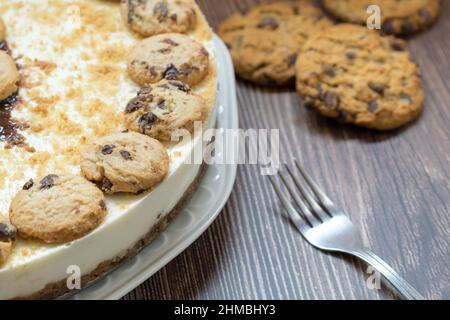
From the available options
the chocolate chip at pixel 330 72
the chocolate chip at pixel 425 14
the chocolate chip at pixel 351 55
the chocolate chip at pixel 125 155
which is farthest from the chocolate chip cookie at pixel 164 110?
the chocolate chip at pixel 425 14

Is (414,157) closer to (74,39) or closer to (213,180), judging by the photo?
(213,180)

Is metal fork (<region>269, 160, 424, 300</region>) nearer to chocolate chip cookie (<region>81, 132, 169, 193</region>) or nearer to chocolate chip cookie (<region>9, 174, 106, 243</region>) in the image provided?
chocolate chip cookie (<region>81, 132, 169, 193</region>)

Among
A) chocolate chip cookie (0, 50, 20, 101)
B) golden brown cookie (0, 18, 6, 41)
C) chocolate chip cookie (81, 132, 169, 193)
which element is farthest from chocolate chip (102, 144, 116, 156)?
golden brown cookie (0, 18, 6, 41)

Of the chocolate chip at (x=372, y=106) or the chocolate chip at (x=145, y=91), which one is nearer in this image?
the chocolate chip at (x=145, y=91)

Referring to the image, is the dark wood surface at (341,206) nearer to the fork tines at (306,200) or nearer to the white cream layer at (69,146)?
the fork tines at (306,200)

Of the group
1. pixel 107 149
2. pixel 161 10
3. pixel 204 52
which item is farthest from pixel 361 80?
pixel 107 149
